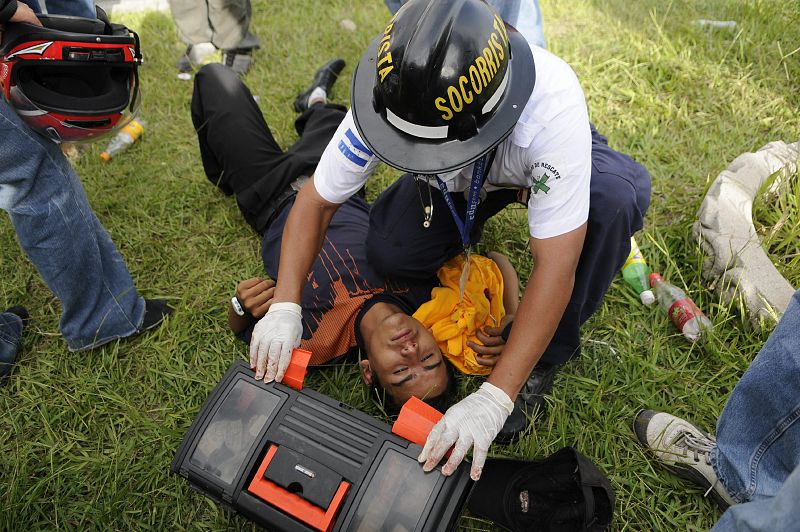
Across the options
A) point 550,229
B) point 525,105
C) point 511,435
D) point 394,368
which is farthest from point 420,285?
point 525,105

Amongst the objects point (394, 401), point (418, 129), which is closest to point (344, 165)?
point (418, 129)

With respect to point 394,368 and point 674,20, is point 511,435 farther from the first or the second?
point 674,20

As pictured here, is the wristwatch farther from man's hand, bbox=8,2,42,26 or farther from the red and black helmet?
man's hand, bbox=8,2,42,26

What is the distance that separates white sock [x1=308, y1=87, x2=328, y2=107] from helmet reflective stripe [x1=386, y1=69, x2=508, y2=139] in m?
2.21

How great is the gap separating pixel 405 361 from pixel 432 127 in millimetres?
1078

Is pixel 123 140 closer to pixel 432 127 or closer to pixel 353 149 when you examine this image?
pixel 353 149

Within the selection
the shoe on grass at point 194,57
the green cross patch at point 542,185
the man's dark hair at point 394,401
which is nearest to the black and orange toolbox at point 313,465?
the man's dark hair at point 394,401

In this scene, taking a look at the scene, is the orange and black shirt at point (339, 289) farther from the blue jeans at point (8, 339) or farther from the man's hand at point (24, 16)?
the man's hand at point (24, 16)

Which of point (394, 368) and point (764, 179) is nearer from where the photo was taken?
point (394, 368)

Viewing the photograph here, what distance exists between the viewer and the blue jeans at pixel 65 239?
77.2 inches

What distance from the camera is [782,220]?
2.72 metres

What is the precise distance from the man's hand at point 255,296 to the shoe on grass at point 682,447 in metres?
1.75

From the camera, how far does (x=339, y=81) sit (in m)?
4.08

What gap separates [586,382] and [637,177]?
96cm
